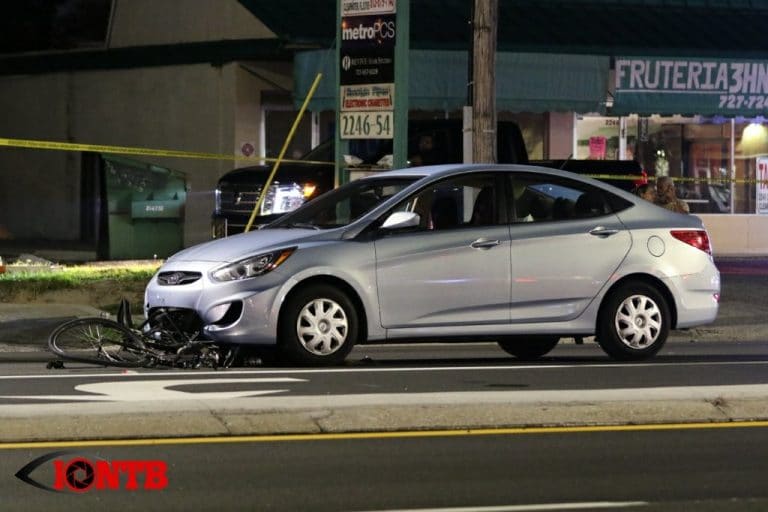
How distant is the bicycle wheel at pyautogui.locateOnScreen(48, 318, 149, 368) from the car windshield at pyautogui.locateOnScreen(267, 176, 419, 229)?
1575 millimetres

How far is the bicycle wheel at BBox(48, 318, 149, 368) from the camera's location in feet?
34.7

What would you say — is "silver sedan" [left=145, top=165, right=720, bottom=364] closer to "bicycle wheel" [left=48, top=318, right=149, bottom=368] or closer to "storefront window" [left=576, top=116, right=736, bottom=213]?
"bicycle wheel" [left=48, top=318, right=149, bottom=368]

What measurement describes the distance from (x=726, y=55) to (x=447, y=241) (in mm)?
16566

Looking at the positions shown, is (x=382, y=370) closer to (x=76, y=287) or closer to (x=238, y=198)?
(x=76, y=287)

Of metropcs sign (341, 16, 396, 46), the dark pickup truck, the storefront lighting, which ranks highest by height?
metropcs sign (341, 16, 396, 46)

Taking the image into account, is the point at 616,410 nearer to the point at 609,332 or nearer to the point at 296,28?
the point at 609,332

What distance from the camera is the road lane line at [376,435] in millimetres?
7582

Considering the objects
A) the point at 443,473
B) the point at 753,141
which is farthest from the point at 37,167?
the point at 443,473

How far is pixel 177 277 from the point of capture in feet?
35.4

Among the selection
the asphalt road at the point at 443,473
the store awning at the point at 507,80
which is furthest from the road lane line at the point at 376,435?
the store awning at the point at 507,80

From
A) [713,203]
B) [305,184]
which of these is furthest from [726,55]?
[305,184]

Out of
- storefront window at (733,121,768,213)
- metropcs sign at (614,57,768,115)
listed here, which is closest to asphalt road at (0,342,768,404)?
metropcs sign at (614,57,768,115)

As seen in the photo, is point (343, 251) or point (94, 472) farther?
point (343, 251)

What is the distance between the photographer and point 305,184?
19812mm
